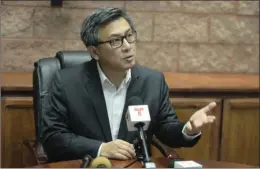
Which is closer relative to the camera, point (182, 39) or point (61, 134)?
point (61, 134)

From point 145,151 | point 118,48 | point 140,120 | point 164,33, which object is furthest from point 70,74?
point 164,33

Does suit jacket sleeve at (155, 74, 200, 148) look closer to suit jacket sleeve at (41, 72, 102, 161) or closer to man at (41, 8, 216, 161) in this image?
man at (41, 8, 216, 161)

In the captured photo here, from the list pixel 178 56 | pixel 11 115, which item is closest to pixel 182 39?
pixel 178 56

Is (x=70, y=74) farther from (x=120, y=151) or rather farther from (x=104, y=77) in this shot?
(x=120, y=151)

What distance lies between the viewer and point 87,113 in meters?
2.19

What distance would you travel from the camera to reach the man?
2137 millimetres

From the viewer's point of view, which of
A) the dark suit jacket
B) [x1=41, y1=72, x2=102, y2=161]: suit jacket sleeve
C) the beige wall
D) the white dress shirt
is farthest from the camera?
the beige wall

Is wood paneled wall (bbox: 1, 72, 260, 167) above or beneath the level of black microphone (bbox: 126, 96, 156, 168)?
beneath

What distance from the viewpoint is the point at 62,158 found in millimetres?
2154

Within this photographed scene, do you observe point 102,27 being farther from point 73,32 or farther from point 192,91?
point 73,32

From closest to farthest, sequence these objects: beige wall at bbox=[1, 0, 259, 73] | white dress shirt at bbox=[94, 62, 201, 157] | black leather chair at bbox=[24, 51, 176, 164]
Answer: white dress shirt at bbox=[94, 62, 201, 157], black leather chair at bbox=[24, 51, 176, 164], beige wall at bbox=[1, 0, 259, 73]

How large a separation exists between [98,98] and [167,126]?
13.8 inches

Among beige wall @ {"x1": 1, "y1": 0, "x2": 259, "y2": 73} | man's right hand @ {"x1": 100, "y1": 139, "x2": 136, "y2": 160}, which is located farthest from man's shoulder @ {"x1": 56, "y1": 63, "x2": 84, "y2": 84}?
beige wall @ {"x1": 1, "y1": 0, "x2": 259, "y2": 73}

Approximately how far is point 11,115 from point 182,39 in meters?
1.45
